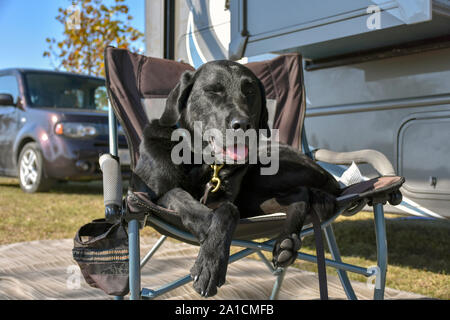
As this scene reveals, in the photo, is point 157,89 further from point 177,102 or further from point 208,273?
point 208,273

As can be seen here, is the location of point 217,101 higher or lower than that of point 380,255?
higher

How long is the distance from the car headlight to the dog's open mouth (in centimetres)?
432

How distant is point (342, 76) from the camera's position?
305 centimetres

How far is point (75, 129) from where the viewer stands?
5.76 meters

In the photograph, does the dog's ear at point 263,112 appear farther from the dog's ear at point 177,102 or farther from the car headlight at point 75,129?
the car headlight at point 75,129

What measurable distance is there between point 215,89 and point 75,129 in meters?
4.26

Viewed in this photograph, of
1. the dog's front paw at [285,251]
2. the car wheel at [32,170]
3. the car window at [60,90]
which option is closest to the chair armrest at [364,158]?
the dog's front paw at [285,251]

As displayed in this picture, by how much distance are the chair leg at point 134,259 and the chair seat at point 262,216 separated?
0.06 m

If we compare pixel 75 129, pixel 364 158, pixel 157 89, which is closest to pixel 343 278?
pixel 364 158

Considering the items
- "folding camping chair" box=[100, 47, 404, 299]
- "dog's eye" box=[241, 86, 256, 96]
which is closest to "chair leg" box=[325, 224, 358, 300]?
"folding camping chair" box=[100, 47, 404, 299]

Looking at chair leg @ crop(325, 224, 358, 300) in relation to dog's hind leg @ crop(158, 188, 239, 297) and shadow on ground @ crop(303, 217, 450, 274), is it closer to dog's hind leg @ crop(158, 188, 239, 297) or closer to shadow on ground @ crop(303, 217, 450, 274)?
dog's hind leg @ crop(158, 188, 239, 297)

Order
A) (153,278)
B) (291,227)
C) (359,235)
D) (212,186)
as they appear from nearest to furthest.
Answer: (291,227), (212,186), (153,278), (359,235)
